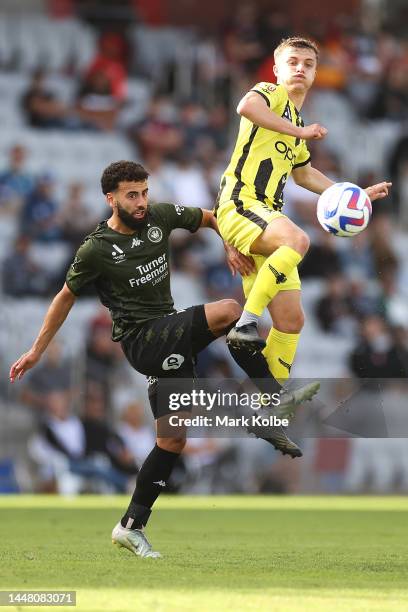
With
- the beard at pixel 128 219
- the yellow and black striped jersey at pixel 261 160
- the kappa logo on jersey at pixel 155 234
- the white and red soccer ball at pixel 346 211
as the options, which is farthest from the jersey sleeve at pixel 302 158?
the beard at pixel 128 219

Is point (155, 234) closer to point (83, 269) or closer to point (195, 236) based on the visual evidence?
point (83, 269)

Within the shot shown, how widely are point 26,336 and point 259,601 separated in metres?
11.2

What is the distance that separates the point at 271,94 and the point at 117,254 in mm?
1494

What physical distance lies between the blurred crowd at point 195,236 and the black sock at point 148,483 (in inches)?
270

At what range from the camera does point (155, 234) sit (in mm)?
9484

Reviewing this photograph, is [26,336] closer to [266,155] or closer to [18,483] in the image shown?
[18,483]

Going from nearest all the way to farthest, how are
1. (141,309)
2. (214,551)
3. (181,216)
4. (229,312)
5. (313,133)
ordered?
1. (313,133)
2. (229,312)
3. (141,309)
4. (214,551)
5. (181,216)

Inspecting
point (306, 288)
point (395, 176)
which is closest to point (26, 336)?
point (306, 288)

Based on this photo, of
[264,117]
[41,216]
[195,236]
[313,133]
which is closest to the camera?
[313,133]

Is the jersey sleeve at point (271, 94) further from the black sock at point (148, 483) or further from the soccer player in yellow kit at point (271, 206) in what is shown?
the black sock at point (148, 483)

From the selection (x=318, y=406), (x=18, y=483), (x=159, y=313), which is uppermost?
(x=159, y=313)

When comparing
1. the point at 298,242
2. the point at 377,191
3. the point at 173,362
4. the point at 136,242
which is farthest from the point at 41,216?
the point at 298,242

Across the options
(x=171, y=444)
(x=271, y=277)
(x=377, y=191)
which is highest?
(x=377, y=191)

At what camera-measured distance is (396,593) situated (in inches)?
284
